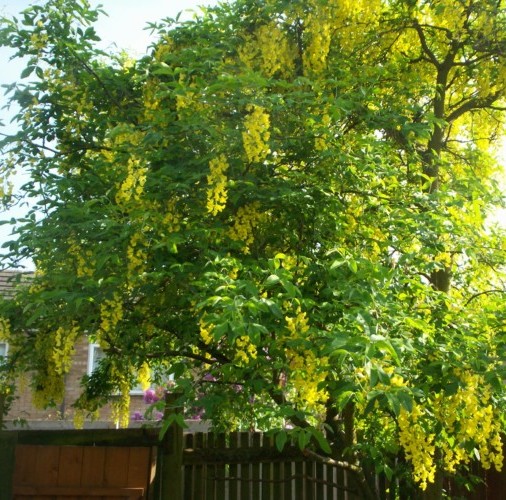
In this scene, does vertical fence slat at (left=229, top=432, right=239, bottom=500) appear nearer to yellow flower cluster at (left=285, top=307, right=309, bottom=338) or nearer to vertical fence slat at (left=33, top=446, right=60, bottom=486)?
vertical fence slat at (left=33, top=446, right=60, bottom=486)

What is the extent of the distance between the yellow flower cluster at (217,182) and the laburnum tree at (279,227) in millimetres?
19

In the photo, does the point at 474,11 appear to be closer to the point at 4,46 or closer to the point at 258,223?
the point at 258,223

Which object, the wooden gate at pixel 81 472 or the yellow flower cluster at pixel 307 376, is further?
the wooden gate at pixel 81 472

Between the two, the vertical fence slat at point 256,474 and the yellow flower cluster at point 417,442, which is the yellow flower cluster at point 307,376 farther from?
the vertical fence slat at point 256,474

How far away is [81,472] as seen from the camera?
16.3ft

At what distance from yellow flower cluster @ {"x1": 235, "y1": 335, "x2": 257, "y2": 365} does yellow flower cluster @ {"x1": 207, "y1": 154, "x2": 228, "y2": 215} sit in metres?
0.87

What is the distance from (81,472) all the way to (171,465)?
2.07ft

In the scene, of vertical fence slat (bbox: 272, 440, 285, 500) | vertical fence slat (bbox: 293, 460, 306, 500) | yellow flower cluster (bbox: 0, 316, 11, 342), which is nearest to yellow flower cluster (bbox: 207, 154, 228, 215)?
yellow flower cluster (bbox: 0, 316, 11, 342)

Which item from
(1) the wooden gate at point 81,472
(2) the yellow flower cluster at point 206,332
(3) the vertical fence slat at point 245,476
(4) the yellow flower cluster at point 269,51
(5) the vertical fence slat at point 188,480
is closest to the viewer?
(2) the yellow flower cluster at point 206,332

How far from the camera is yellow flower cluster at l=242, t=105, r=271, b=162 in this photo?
430 centimetres

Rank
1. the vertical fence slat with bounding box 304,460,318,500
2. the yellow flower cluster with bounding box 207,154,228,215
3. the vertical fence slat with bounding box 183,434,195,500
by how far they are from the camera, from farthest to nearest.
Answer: the vertical fence slat with bounding box 304,460,318,500 < the vertical fence slat with bounding box 183,434,195,500 < the yellow flower cluster with bounding box 207,154,228,215

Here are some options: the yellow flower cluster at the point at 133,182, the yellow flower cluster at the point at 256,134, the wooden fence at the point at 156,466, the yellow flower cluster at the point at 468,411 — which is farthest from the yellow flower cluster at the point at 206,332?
the wooden fence at the point at 156,466

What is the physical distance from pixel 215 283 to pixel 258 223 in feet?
3.51

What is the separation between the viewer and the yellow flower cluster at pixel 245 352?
368cm
